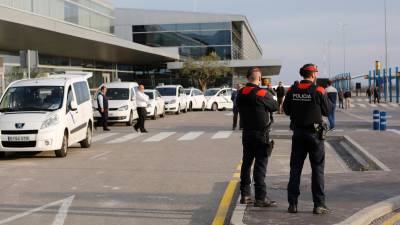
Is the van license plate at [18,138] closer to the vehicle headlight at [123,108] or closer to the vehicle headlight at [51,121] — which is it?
the vehicle headlight at [51,121]

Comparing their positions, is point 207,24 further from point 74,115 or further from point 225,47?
point 74,115

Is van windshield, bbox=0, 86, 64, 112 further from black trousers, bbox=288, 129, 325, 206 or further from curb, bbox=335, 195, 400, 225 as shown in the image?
curb, bbox=335, 195, 400, 225

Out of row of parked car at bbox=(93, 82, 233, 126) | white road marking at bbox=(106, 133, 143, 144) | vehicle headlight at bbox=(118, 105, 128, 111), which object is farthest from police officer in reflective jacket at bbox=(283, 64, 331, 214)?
vehicle headlight at bbox=(118, 105, 128, 111)

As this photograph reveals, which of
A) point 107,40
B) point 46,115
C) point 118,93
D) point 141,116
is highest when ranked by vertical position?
point 107,40

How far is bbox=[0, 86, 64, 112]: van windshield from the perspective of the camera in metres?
15.9

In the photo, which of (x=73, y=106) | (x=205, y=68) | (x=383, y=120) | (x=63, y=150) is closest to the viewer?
(x=63, y=150)

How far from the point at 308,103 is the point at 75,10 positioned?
4657cm

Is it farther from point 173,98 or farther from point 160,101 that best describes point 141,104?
point 173,98

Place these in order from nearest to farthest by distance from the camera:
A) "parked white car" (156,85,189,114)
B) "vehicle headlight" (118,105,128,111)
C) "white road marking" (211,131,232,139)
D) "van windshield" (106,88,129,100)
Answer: "white road marking" (211,131,232,139) < "vehicle headlight" (118,105,128,111) < "van windshield" (106,88,129,100) < "parked white car" (156,85,189,114)

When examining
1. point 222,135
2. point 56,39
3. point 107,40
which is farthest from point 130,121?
point 107,40

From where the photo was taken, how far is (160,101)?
34812mm

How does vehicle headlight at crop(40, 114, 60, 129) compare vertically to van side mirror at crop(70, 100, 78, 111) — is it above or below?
below

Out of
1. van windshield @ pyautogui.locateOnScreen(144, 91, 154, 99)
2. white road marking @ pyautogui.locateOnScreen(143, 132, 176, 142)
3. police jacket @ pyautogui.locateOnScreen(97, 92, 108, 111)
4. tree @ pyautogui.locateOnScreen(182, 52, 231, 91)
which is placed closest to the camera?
white road marking @ pyautogui.locateOnScreen(143, 132, 176, 142)

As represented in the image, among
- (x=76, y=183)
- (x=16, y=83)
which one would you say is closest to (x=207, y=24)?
(x=16, y=83)
